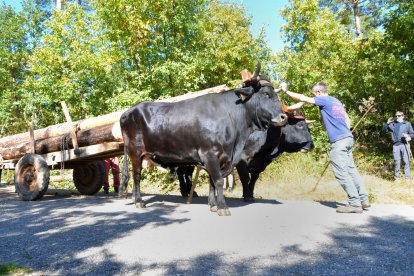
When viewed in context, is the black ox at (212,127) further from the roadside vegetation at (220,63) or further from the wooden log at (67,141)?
the roadside vegetation at (220,63)

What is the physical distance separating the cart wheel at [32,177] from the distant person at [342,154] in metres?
5.28

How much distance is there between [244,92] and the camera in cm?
591

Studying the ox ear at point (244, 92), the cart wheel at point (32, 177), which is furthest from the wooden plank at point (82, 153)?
the ox ear at point (244, 92)

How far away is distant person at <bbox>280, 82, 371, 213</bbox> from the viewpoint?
17.5 ft

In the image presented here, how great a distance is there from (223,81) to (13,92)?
15.4 metres

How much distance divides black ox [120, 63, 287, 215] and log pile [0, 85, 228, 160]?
100 centimetres

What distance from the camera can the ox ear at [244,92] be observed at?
591cm

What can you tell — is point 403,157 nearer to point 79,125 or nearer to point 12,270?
point 79,125

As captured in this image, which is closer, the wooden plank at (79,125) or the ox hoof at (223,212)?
the ox hoof at (223,212)

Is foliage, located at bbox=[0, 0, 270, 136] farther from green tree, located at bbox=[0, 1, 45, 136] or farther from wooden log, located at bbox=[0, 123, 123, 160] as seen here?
wooden log, located at bbox=[0, 123, 123, 160]

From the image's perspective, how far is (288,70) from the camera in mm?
18031

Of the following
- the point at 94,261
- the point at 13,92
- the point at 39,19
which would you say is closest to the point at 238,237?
the point at 94,261

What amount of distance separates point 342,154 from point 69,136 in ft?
19.0

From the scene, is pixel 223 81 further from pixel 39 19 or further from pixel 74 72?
pixel 39 19
